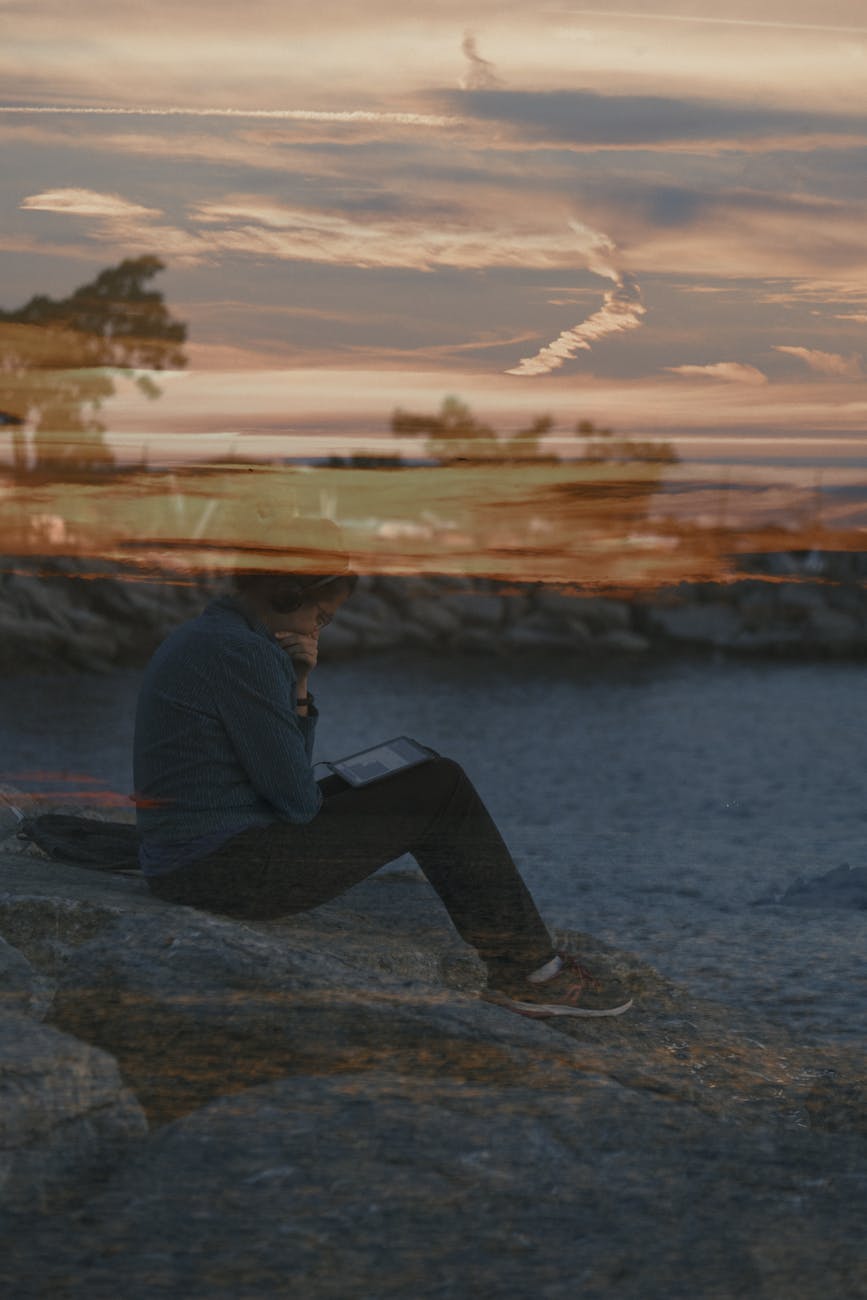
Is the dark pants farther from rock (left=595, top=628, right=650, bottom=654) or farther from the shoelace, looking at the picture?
rock (left=595, top=628, right=650, bottom=654)

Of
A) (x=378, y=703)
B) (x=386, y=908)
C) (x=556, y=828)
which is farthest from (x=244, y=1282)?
(x=378, y=703)

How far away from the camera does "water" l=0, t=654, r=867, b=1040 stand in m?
2.70

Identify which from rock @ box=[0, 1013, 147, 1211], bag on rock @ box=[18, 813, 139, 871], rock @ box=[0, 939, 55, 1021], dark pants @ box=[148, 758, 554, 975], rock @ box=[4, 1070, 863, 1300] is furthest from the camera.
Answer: bag on rock @ box=[18, 813, 139, 871]

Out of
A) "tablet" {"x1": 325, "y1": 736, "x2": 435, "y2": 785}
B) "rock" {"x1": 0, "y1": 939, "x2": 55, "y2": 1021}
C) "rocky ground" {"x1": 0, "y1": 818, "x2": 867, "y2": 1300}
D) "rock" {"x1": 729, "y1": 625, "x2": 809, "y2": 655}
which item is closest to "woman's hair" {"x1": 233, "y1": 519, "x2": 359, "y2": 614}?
"tablet" {"x1": 325, "y1": 736, "x2": 435, "y2": 785}

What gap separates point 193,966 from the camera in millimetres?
2016

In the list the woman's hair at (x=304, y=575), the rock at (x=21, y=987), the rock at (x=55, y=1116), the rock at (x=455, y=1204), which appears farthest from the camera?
the woman's hair at (x=304, y=575)

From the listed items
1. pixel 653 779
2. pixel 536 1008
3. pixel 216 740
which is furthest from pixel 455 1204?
pixel 653 779

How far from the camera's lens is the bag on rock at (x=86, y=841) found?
8.20 ft

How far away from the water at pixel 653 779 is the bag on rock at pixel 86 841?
0.33 meters

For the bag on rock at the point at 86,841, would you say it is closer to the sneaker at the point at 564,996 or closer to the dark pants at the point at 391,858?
the dark pants at the point at 391,858

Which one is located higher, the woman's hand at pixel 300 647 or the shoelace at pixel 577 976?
the woman's hand at pixel 300 647

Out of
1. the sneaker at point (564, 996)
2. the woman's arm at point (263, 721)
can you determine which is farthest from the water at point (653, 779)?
the woman's arm at point (263, 721)

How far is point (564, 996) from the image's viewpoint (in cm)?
219

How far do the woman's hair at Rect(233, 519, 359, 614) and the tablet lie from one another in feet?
0.83
